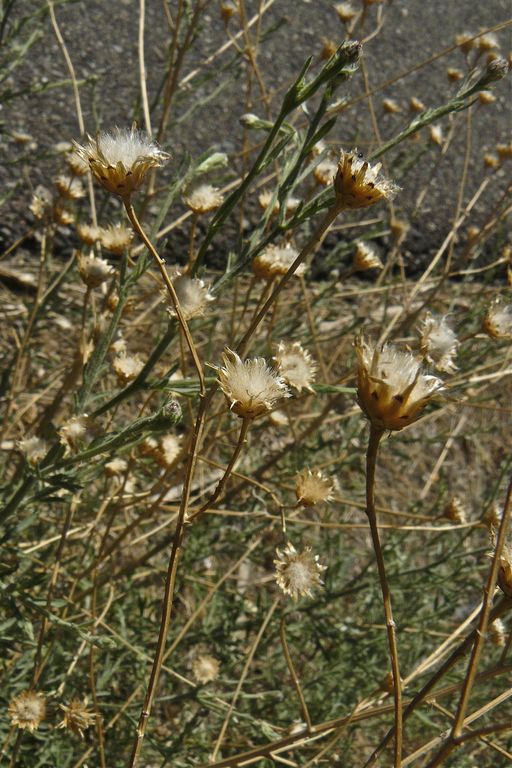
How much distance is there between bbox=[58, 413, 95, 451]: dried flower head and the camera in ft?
3.47

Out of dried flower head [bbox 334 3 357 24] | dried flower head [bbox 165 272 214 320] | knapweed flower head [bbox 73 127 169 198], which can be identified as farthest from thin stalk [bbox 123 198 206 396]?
dried flower head [bbox 334 3 357 24]

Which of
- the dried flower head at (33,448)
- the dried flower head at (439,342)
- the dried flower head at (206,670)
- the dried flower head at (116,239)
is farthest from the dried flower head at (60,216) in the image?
the dried flower head at (206,670)

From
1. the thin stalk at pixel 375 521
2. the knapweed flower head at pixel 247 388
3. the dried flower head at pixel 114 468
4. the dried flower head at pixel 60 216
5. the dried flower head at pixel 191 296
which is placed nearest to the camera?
the thin stalk at pixel 375 521

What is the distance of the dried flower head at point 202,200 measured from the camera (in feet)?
3.90

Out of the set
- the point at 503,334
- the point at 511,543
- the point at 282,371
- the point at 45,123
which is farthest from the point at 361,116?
the point at 511,543

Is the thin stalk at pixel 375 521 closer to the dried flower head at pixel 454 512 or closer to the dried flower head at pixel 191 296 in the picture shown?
the dried flower head at pixel 191 296

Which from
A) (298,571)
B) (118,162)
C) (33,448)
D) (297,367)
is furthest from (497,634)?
(118,162)

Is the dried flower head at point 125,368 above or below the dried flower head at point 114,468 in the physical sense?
above

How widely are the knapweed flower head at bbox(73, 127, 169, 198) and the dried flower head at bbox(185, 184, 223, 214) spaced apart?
0.38 metres

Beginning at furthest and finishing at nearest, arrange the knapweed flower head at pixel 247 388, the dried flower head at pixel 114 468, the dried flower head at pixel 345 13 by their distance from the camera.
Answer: the dried flower head at pixel 345 13 < the dried flower head at pixel 114 468 < the knapweed flower head at pixel 247 388

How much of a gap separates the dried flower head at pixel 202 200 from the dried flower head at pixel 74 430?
1.07 feet

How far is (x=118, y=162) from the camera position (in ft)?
2.45

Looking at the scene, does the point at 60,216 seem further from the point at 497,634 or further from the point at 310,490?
the point at 497,634

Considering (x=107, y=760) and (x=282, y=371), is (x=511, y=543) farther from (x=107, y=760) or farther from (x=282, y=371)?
(x=107, y=760)
